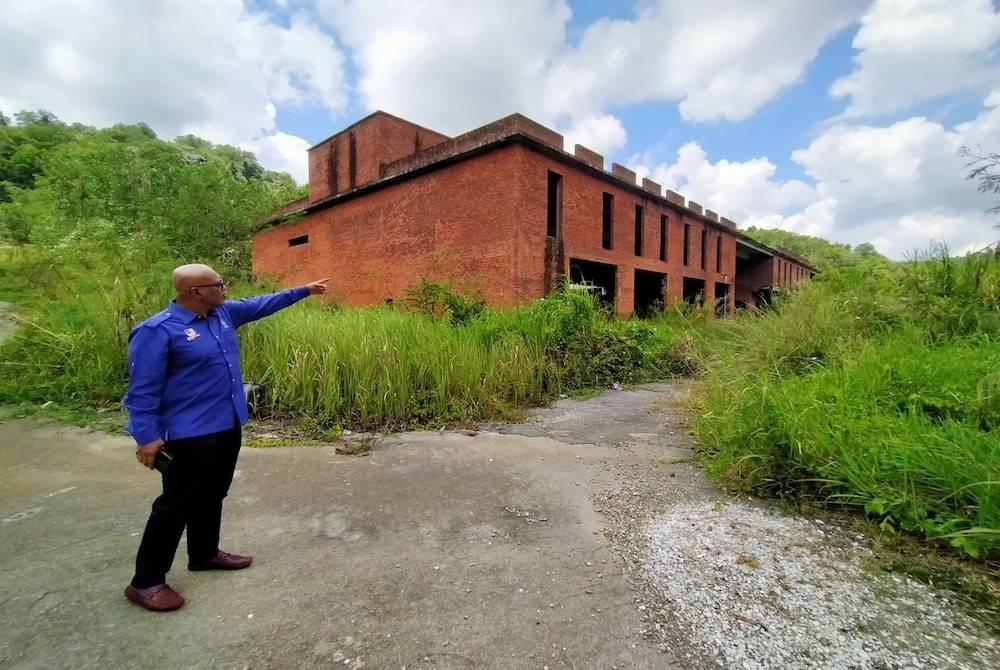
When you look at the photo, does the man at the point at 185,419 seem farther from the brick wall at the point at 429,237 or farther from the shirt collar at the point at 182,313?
the brick wall at the point at 429,237

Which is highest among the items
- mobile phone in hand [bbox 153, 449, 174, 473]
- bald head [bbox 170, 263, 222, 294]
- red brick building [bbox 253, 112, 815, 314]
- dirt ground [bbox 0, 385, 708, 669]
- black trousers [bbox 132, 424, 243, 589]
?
red brick building [bbox 253, 112, 815, 314]

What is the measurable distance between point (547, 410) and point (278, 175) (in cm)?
4959

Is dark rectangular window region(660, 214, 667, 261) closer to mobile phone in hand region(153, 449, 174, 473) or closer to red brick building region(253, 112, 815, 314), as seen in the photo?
red brick building region(253, 112, 815, 314)

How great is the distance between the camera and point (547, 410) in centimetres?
568

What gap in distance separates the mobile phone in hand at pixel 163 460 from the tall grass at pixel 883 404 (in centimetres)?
Result: 331

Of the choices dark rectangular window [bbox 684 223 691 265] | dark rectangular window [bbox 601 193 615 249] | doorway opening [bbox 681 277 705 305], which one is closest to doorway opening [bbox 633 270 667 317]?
doorway opening [bbox 681 277 705 305]

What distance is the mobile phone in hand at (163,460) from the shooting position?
1830mm

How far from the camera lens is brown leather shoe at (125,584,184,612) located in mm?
1823

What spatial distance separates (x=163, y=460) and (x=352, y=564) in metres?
0.98

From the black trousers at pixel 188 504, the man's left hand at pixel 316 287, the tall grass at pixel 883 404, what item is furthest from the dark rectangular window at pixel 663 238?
the black trousers at pixel 188 504

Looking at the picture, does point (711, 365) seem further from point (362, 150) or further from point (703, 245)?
point (703, 245)

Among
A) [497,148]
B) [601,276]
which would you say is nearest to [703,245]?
[601,276]

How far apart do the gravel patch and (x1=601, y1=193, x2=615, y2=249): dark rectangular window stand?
46.7ft

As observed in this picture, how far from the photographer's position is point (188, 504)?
193cm
